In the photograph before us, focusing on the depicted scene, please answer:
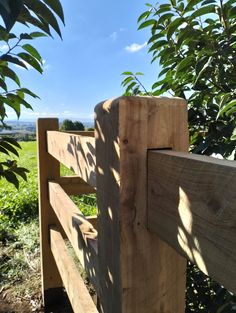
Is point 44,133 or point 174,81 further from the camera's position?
point 44,133

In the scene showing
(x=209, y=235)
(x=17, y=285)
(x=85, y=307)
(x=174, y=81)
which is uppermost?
(x=174, y=81)

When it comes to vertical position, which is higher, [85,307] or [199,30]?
[199,30]

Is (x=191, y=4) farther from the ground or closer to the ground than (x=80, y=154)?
farther from the ground

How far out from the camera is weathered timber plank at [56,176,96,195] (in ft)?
8.61

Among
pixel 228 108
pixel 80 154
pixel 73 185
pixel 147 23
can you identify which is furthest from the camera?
pixel 73 185

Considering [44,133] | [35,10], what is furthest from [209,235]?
[44,133]

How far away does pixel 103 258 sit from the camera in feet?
2.85

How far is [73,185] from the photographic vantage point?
2.67m

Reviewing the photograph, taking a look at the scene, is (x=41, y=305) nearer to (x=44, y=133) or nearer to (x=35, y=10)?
(x=44, y=133)

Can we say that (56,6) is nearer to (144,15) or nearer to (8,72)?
(8,72)

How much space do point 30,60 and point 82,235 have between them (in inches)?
25.7

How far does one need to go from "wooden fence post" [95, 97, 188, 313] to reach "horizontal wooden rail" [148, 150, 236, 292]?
4cm

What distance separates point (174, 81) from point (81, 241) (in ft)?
2.48

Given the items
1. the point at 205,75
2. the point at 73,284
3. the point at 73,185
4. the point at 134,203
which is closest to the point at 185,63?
the point at 205,75
